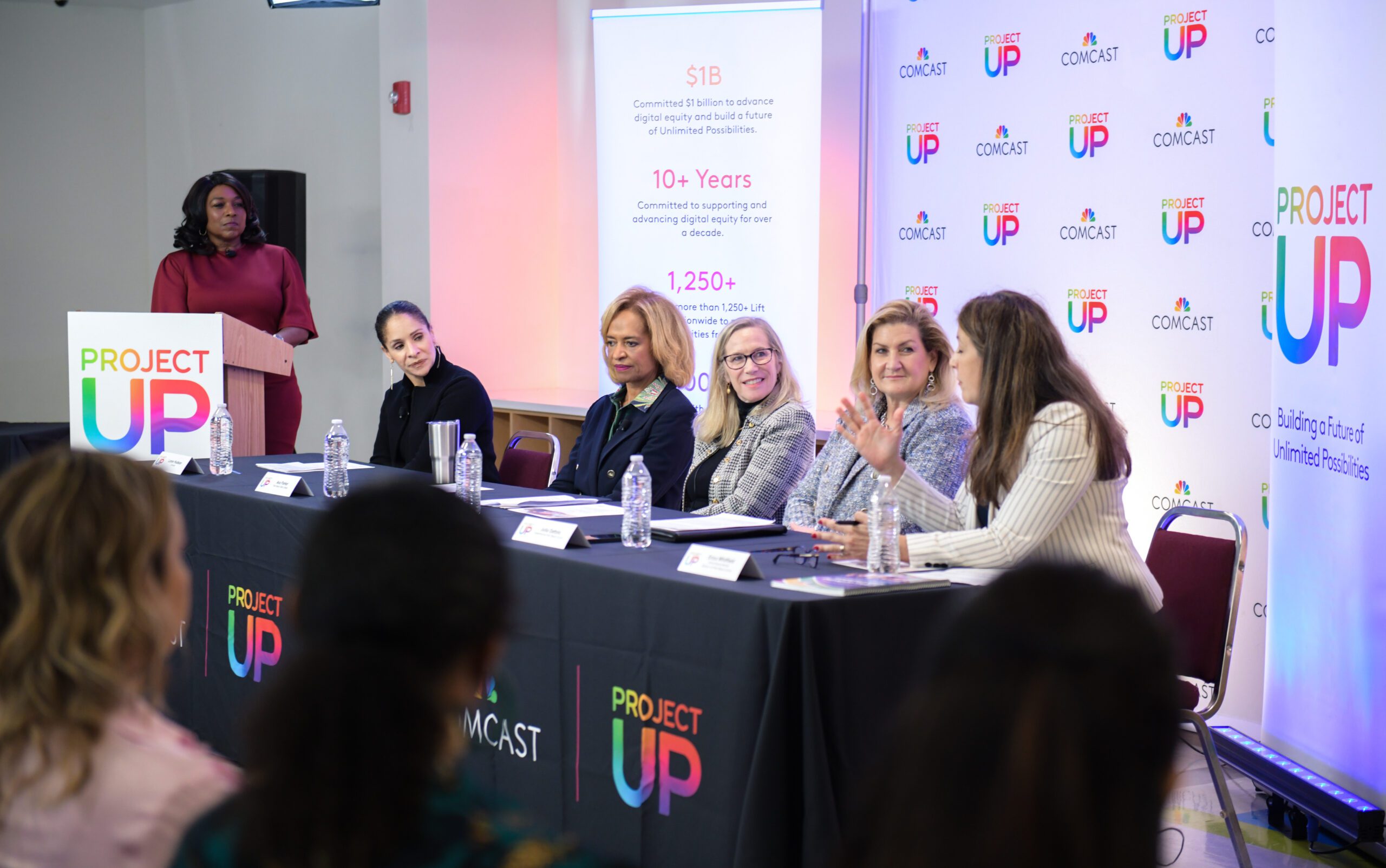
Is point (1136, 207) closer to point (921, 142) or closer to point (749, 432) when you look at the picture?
point (921, 142)

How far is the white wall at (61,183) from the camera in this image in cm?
762

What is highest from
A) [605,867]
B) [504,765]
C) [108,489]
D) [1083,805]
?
[108,489]

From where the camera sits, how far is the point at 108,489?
109cm

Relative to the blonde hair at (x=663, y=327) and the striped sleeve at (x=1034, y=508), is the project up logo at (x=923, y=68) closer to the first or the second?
the blonde hair at (x=663, y=327)

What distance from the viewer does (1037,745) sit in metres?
0.69

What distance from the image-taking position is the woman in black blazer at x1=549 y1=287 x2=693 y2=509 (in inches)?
146

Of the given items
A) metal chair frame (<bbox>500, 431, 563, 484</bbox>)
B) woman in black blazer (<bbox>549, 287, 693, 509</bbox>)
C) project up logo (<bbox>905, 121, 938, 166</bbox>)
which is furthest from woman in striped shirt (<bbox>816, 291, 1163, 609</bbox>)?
project up logo (<bbox>905, 121, 938, 166</bbox>)

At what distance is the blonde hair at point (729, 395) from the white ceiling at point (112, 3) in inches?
220

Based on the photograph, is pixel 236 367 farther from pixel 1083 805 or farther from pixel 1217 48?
pixel 1083 805

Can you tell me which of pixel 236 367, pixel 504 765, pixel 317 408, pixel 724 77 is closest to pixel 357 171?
pixel 317 408

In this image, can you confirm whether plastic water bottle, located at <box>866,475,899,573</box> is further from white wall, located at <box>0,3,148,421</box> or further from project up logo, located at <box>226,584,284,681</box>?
white wall, located at <box>0,3,148,421</box>

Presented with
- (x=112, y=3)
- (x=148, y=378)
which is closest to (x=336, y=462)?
(x=148, y=378)

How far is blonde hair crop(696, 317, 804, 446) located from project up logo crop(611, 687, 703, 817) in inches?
55.6

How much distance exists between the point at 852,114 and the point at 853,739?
13.4 feet
